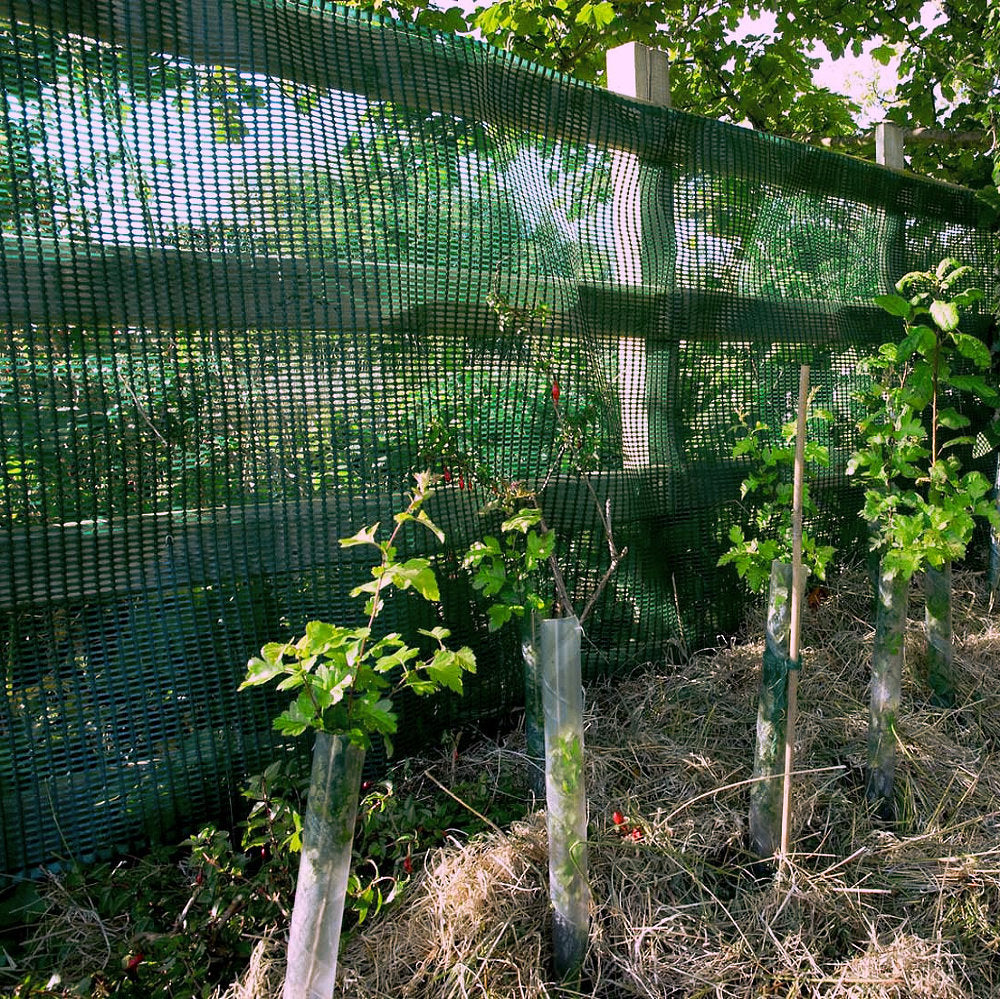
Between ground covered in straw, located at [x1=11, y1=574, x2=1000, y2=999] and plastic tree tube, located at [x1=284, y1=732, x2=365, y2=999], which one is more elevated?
plastic tree tube, located at [x1=284, y1=732, x2=365, y2=999]

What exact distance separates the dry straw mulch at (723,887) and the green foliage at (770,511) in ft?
1.65

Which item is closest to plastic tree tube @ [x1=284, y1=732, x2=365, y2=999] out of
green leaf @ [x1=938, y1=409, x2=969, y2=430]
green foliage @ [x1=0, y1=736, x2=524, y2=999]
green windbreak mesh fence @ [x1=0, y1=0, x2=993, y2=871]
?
green foliage @ [x1=0, y1=736, x2=524, y2=999]

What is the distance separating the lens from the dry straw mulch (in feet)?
5.27

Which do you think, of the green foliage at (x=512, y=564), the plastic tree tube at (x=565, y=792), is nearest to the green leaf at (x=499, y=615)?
the green foliage at (x=512, y=564)

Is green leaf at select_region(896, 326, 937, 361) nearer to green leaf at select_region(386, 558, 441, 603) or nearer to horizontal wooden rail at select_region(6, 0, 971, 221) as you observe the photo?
horizontal wooden rail at select_region(6, 0, 971, 221)

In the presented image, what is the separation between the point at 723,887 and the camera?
1.85 metres

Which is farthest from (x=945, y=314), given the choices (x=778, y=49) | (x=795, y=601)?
(x=778, y=49)

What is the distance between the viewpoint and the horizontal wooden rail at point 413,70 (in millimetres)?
1796

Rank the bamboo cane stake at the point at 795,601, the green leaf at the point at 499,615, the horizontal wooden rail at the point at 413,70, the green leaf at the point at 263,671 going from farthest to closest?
1. the green leaf at the point at 499,615
2. the horizontal wooden rail at the point at 413,70
3. the bamboo cane stake at the point at 795,601
4. the green leaf at the point at 263,671

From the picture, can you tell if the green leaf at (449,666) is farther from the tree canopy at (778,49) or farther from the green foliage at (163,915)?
the tree canopy at (778,49)

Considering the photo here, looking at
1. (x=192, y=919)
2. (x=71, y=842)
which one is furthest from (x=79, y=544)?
(x=192, y=919)

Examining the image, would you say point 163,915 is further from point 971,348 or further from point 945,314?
point 971,348

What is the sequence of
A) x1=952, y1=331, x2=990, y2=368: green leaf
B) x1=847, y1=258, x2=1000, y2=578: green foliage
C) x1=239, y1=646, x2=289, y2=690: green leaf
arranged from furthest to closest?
x1=952, y1=331, x2=990, y2=368: green leaf → x1=847, y1=258, x2=1000, y2=578: green foliage → x1=239, y1=646, x2=289, y2=690: green leaf

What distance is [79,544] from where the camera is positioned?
1.79 meters
